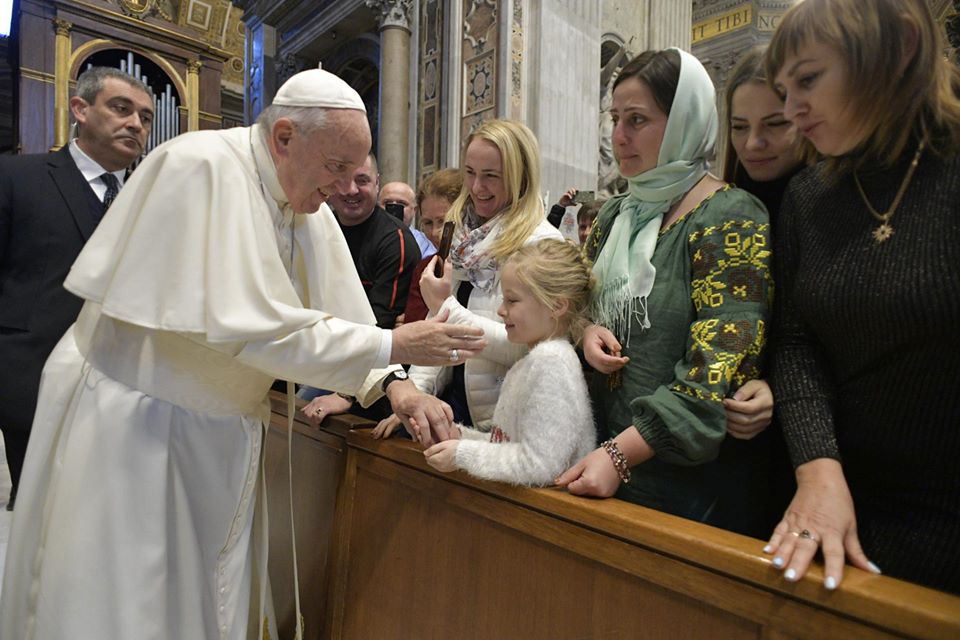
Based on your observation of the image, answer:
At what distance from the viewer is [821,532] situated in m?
1.05

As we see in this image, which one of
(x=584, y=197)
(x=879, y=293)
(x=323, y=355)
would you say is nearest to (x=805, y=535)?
(x=879, y=293)

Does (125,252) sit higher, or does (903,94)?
(903,94)

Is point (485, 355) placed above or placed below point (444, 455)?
above

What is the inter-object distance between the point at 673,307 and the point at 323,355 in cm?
92

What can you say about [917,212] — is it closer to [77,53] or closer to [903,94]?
[903,94]

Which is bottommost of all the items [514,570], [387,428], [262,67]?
[514,570]

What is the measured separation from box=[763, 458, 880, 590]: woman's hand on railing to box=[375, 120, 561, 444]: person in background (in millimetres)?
930

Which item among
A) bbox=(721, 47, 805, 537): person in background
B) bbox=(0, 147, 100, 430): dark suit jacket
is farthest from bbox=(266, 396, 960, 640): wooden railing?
bbox=(0, 147, 100, 430): dark suit jacket

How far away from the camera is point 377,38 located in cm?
861

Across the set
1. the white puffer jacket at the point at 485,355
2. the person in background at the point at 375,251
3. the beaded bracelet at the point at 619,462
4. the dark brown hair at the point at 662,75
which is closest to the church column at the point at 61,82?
the person in background at the point at 375,251

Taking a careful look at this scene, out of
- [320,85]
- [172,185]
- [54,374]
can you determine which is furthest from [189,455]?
[320,85]

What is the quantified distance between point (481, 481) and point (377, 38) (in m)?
8.36

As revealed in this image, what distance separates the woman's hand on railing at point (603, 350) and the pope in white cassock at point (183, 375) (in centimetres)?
34

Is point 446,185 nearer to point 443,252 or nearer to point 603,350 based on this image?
point 443,252
